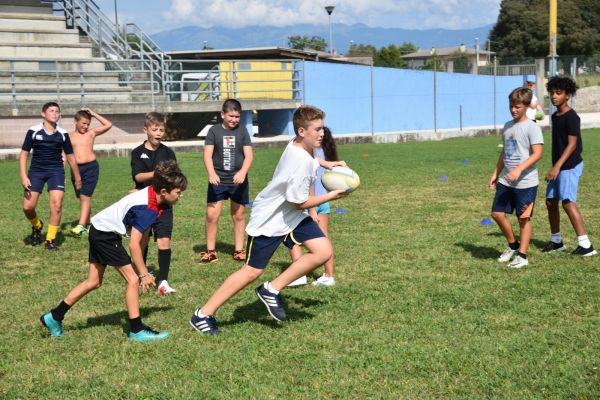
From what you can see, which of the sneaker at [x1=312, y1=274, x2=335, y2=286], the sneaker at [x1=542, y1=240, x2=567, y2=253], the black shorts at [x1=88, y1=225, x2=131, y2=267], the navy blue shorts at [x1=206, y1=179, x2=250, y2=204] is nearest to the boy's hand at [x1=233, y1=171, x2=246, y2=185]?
the navy blue shorts at [x1=206, y1=179, x2=250, y2=204]

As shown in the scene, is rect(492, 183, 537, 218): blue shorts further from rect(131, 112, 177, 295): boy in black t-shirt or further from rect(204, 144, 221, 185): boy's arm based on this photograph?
rect(131, 112, 177, 295): boy in black t-shirt

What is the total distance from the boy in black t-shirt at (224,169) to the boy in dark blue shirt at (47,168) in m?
2.28

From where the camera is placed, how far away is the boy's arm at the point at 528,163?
25.6 ft

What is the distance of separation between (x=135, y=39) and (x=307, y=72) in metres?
8.01

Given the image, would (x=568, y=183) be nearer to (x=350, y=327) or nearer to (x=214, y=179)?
(x=350, y=327)

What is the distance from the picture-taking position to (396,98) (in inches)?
1308

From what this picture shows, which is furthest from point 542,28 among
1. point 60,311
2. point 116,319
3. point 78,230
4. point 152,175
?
point 60,311

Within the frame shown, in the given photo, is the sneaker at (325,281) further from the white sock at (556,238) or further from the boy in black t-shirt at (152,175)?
the white sock at (556,238)

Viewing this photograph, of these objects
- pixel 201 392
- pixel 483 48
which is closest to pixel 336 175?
pixel 201 392

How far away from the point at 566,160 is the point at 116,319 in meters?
5.08

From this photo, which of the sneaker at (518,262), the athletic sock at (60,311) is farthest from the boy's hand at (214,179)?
the sneaker at (518,262)

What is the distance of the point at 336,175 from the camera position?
620cm

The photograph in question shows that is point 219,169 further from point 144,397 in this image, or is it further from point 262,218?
point 144,397

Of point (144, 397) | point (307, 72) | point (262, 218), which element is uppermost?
point (307, 72)
